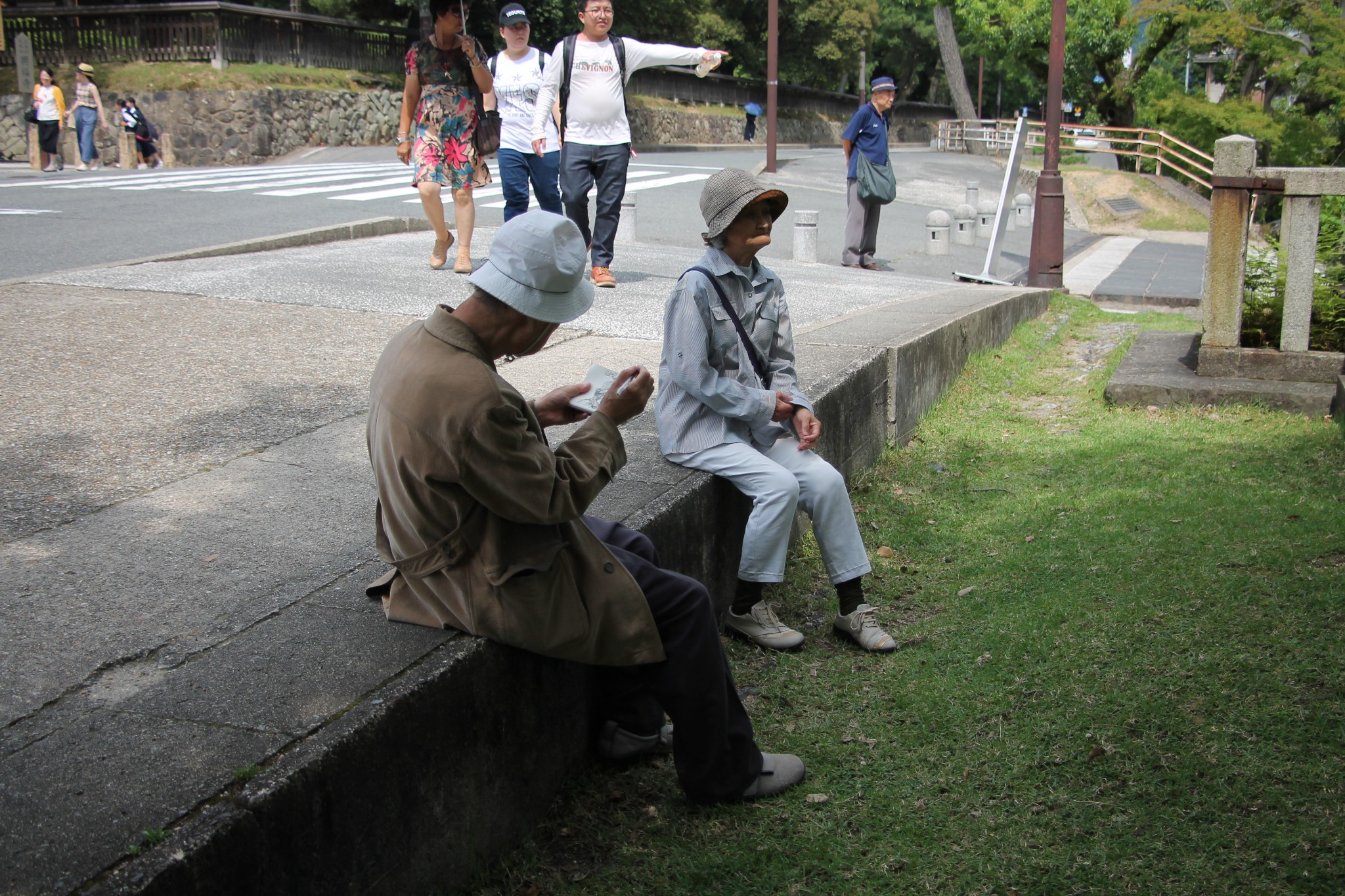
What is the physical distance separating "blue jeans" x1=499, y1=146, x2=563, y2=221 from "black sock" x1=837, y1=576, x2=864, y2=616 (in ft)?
15.5

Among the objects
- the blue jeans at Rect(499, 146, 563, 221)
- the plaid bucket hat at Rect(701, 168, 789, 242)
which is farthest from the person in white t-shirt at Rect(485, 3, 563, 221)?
the plaid bucket hat at Rect(701, 168, 789, 242)

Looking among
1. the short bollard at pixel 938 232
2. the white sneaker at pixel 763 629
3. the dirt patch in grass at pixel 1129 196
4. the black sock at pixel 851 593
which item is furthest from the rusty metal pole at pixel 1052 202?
the dirt patch in grass at pixel 1129 196

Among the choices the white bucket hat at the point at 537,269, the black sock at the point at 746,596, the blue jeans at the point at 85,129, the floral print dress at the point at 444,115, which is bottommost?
the black sock at the point at 746,596

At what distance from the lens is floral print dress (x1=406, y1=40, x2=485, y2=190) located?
7.91m

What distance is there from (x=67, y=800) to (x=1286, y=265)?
7.17 meters

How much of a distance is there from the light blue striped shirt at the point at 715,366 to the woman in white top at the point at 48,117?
19.8m

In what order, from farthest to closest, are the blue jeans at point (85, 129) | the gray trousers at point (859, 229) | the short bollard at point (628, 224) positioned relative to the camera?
the blue jeans at point (85, 129) → the short bollard at point (628, 224) → the gray trousers at point (859, 229)

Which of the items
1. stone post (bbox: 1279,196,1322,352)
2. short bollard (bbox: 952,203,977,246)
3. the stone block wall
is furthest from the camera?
the stone block wall

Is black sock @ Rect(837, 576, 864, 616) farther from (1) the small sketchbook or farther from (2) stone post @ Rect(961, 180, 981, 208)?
(2) stone post @ Rect(961, 180, 981, 208)

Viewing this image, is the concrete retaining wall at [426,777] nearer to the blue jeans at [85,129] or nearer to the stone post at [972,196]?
the stone post at [972,196]

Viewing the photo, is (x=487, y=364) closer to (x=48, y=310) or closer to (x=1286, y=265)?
(x=48, y=310)

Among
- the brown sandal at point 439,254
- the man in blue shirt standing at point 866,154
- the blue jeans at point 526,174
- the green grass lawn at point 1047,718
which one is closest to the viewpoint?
the green grass lawn at point 1047,718

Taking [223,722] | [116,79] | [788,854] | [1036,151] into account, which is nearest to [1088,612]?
[788,854]

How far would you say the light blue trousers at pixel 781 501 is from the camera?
3.89m
